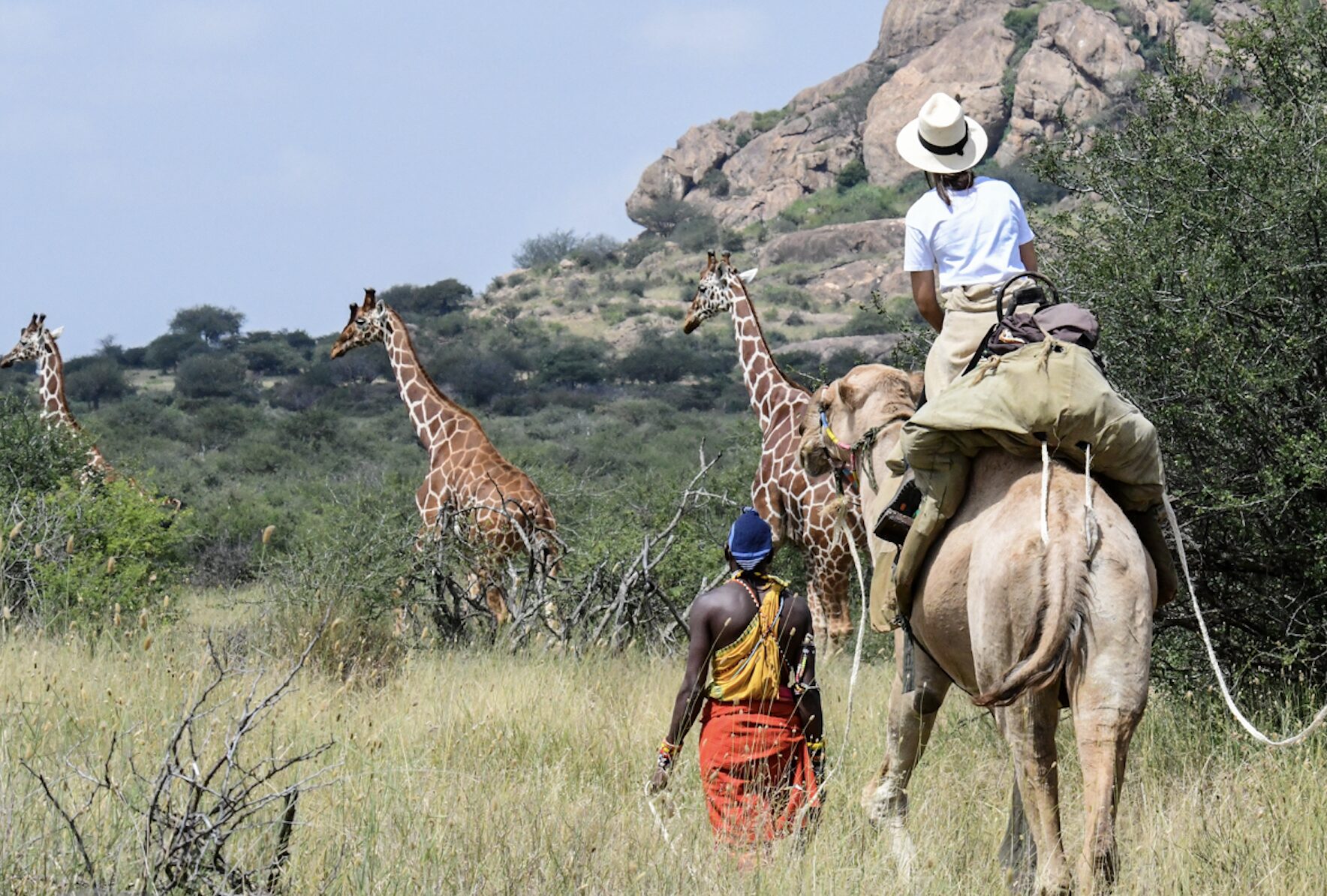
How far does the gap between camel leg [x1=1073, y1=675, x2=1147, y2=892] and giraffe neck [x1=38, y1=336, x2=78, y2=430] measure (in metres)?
12.2

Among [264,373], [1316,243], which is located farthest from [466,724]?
[264,373]

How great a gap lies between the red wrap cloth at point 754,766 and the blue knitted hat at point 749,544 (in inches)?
19.7

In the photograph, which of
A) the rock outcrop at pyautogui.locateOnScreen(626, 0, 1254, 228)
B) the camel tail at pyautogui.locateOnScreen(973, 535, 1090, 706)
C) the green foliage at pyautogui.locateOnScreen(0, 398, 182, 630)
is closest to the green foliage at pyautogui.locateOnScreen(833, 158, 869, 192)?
the rock outcrop at pyautogui.locateOnScreen(626, 0, 1254, 228)

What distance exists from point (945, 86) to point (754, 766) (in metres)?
74.3

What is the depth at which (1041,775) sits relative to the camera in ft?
13.7

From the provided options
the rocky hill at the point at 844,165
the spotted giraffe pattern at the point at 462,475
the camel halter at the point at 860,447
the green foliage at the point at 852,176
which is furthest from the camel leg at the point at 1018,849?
the green foliage at the point at 852,176

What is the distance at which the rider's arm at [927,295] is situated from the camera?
19.4 ft

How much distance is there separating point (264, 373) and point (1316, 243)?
5236 cm

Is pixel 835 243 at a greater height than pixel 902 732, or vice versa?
pixel 835 243

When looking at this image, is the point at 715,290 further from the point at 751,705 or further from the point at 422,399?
the point at 751,705

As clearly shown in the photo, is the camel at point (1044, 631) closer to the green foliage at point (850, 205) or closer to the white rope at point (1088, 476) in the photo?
the white rope at point (1088, 476)

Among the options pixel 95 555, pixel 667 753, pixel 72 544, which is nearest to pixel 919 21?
pixel 95 555

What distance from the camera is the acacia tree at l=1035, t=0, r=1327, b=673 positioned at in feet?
21.6

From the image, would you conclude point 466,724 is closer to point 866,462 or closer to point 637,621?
point 866,462
